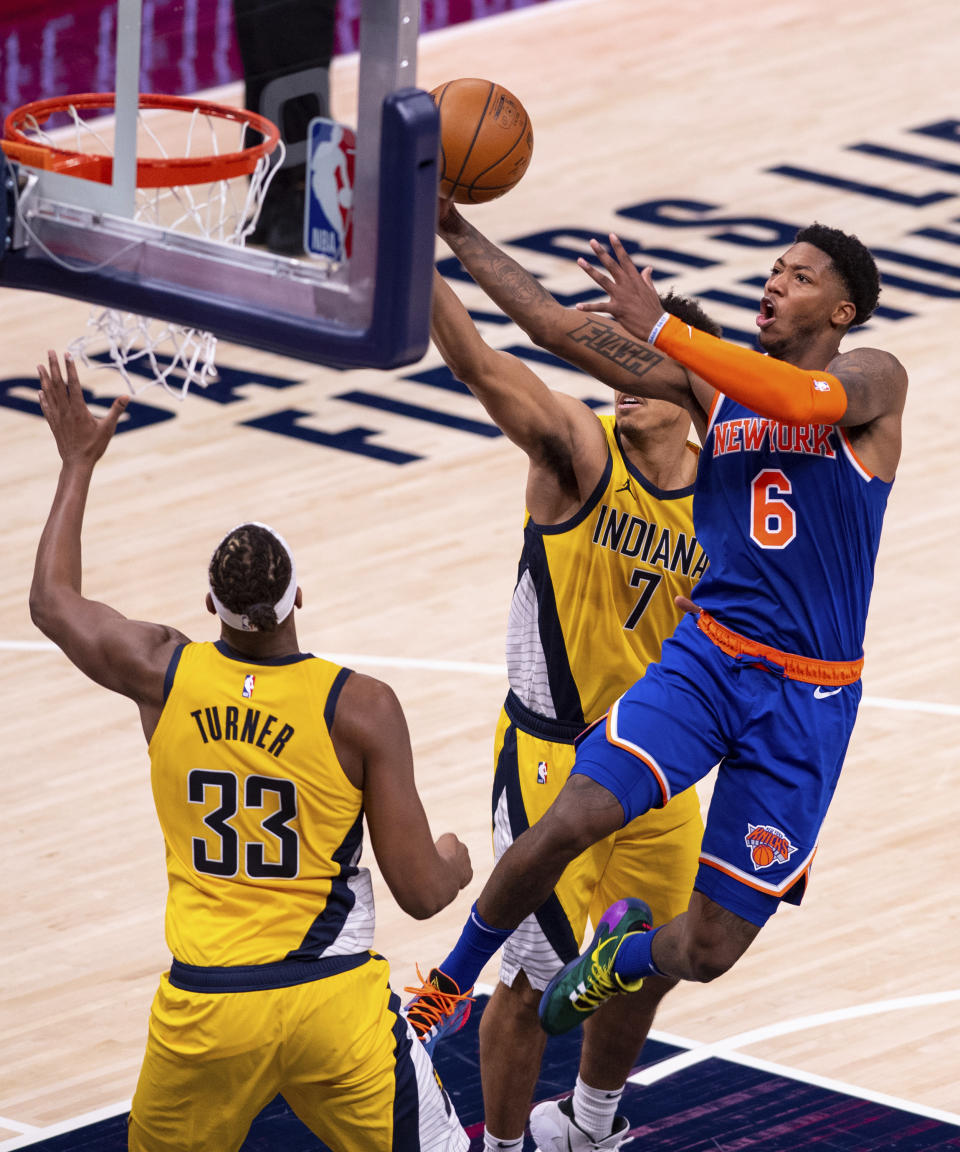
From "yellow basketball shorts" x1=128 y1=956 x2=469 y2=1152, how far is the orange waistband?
154 centimetres

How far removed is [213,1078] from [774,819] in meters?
1.85

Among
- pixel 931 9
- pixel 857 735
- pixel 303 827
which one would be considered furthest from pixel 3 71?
pixel 303 827

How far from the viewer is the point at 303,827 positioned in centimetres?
546

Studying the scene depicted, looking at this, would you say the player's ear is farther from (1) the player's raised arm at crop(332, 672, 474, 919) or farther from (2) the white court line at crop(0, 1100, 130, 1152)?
(2) the white court line at crop(0, 1100, 130, 1152)

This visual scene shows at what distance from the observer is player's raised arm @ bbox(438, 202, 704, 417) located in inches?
267

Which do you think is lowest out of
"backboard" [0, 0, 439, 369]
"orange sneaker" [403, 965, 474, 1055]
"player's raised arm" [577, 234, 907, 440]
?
"orange sneaker" [403, 965, 474, 1055]

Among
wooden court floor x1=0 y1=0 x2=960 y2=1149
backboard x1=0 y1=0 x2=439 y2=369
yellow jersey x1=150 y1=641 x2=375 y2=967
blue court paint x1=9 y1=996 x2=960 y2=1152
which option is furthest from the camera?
wooden court floor x1=0 y1=0 x2=960 y2=1149

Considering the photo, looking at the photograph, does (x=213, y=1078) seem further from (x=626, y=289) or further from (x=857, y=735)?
(x=857, y=735)

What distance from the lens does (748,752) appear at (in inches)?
257

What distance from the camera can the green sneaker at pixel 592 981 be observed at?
254 inches

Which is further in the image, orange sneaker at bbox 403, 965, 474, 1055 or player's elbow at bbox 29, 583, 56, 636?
orange sneaker at bbox 403, 965, 474, 1055

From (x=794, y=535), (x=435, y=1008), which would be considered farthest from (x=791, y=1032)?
(x=794, y=535)

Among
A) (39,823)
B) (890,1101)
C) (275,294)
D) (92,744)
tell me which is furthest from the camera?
(92,744)

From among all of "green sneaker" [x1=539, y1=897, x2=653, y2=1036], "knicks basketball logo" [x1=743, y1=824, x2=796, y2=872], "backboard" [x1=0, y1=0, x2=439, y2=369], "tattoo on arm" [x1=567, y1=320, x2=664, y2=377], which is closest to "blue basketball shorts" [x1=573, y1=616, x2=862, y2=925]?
"knicks basketball logo" [x1=743, y1=824, x2=796, y2=872]
